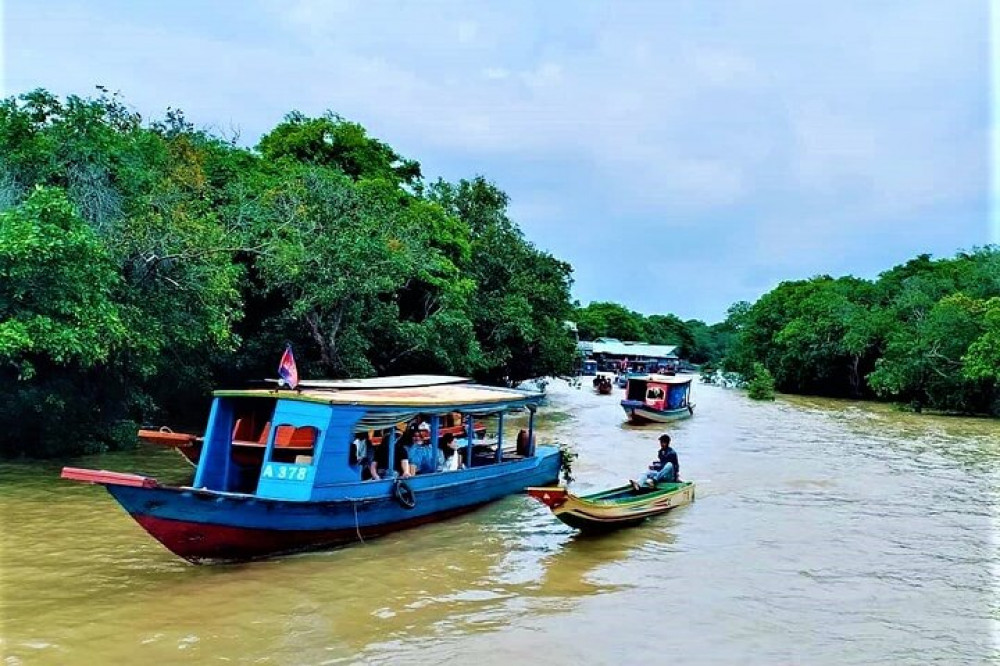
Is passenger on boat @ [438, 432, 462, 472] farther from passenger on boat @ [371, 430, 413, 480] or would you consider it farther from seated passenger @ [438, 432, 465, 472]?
passenger on boat @ [371, 430, 413, 480]

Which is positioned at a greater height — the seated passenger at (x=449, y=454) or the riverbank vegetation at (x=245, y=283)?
the riverbank vegetation at (x=245, y=283)

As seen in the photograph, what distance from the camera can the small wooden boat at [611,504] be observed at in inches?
385

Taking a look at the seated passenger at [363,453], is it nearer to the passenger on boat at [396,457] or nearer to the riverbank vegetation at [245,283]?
the passenger on boat at [396,457]

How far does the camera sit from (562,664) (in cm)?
662

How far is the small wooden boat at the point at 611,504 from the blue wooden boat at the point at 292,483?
1.81 meters

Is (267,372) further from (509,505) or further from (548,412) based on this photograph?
(548,412)

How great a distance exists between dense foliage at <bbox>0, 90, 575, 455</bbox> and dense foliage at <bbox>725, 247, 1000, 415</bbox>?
17.9 metres

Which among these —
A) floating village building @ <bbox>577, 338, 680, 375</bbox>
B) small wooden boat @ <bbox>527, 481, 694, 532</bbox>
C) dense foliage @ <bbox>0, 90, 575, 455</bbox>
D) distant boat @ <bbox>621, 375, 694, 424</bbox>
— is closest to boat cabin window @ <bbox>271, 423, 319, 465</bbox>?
small wooden boat @ <bbox>527, 481, 694, 532</bbox>

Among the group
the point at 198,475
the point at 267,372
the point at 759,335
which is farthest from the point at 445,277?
the point at 759,335

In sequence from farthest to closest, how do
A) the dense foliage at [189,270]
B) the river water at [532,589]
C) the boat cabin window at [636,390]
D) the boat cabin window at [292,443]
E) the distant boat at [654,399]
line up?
the boat cabin window at [636,390], the distant boat at [654,399], the dense foliage at [189,270], the boat cabin window at [292,443], the river water at [532,589]

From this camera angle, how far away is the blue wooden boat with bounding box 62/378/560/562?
8242 mm

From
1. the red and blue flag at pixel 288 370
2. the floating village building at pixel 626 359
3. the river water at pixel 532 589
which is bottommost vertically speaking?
the river water at pixel 532 589

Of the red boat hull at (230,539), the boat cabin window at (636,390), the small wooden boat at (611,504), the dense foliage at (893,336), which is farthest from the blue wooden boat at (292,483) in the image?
the dense foliage at (893,336)

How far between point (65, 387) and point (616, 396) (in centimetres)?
3542
